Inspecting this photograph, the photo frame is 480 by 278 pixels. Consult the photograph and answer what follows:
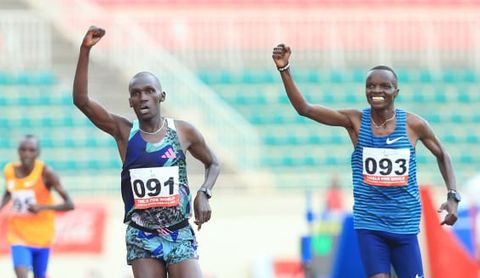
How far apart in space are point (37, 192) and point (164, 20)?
13.2 m

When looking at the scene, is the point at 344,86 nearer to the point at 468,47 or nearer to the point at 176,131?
the point at 468,47

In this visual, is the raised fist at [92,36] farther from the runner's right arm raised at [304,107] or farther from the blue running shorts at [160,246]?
the runner's right arm raised at [304,107]

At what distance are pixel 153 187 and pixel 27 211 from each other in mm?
4655

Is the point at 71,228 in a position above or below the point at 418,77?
below

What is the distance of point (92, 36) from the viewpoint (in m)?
8.05

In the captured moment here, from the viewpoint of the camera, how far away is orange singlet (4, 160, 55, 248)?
1259 cm

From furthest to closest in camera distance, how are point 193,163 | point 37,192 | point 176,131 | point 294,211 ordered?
1. point 193,163
2. point 294,211
3. point 37,192
4. point 176,131

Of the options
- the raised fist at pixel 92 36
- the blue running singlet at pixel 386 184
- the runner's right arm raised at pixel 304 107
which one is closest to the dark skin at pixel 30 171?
the runner's right arm raised at pixel 304 107

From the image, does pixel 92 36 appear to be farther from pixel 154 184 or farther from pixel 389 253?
pixel 389 253

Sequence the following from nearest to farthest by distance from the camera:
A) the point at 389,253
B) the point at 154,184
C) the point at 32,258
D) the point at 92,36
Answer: the point at 92,36 < the point at 154,184 < the point at 389,253 < the point at 32,258

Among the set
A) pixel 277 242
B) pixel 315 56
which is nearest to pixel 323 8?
pixel 315 56

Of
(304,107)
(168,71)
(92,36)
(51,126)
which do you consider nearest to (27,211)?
(304,107)

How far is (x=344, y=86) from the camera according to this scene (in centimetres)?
2461

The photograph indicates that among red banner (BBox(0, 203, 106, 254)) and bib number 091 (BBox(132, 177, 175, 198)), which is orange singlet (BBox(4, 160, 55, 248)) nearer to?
bib number 091 (BBox(132, 177, 175, 198))
